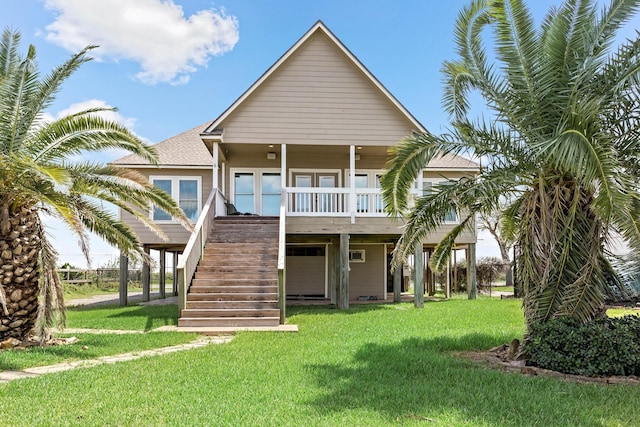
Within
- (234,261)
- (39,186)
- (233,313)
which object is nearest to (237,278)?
(234,261)

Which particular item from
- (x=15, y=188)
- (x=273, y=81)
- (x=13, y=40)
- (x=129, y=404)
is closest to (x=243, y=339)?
(x=129, y=404)

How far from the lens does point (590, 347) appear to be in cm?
623

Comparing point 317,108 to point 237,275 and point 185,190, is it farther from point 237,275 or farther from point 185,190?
point 185,190

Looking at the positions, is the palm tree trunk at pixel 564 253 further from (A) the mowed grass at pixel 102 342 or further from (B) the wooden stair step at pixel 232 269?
(B) the wooden stair step at pixel 232 269

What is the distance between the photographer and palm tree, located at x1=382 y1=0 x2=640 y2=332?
6.46 meters

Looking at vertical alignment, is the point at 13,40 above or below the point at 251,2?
below

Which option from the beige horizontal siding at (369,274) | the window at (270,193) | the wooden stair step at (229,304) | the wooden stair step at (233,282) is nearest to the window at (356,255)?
the beige horizontal siding at (369,274)

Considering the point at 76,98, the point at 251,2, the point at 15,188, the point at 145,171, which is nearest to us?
the point at 15,188

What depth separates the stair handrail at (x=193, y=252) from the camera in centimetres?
1023

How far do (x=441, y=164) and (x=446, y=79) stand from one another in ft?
37.5

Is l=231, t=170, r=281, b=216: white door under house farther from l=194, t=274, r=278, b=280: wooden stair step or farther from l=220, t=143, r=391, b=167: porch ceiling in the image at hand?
l=194, t=274, r=278, b=280: wooden stair step

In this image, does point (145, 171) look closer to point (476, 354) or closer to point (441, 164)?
point (441, 164)

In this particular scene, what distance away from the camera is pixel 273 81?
47.9ft

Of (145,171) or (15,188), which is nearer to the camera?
(15,188)
